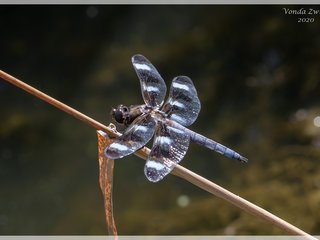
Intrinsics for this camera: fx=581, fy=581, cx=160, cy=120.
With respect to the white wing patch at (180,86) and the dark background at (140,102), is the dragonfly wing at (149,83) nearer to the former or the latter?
the white wing patch at (180,86)

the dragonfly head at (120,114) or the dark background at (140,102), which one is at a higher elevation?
the dark background at (140,102)

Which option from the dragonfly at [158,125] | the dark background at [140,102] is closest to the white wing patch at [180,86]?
the dragonfly at [158,125]

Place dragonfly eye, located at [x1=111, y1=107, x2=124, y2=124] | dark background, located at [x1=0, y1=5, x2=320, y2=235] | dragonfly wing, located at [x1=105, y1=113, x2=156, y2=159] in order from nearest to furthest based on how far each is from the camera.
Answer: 1. dragonfly wing, located at [x1=105, y1=113, x2=156, y2=159]
2. dragonfly eye, located at [x1=111, y1=107, x2=124, y2=124]
3. dark background, located at [x1=0, y1=5, x2=320, y2=235]

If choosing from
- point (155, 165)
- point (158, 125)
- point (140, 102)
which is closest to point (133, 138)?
point (155, 165)

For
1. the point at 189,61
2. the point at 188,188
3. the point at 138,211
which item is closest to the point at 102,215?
the point at 138,211

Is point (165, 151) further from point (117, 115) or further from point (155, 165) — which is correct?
point (117, 115)

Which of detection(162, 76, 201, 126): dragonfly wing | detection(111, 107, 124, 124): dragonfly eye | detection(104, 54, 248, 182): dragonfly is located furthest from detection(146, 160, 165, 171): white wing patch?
detection(162, 76, 201, 126): dragonfly wing

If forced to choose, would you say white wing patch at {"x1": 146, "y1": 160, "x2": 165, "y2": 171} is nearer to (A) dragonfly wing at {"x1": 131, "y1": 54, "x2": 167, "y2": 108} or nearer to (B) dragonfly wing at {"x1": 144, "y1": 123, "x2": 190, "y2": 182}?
(B) dragonfly wing at {"x1": 144, "y1": 123, "x2": 190, "y2": 182}
